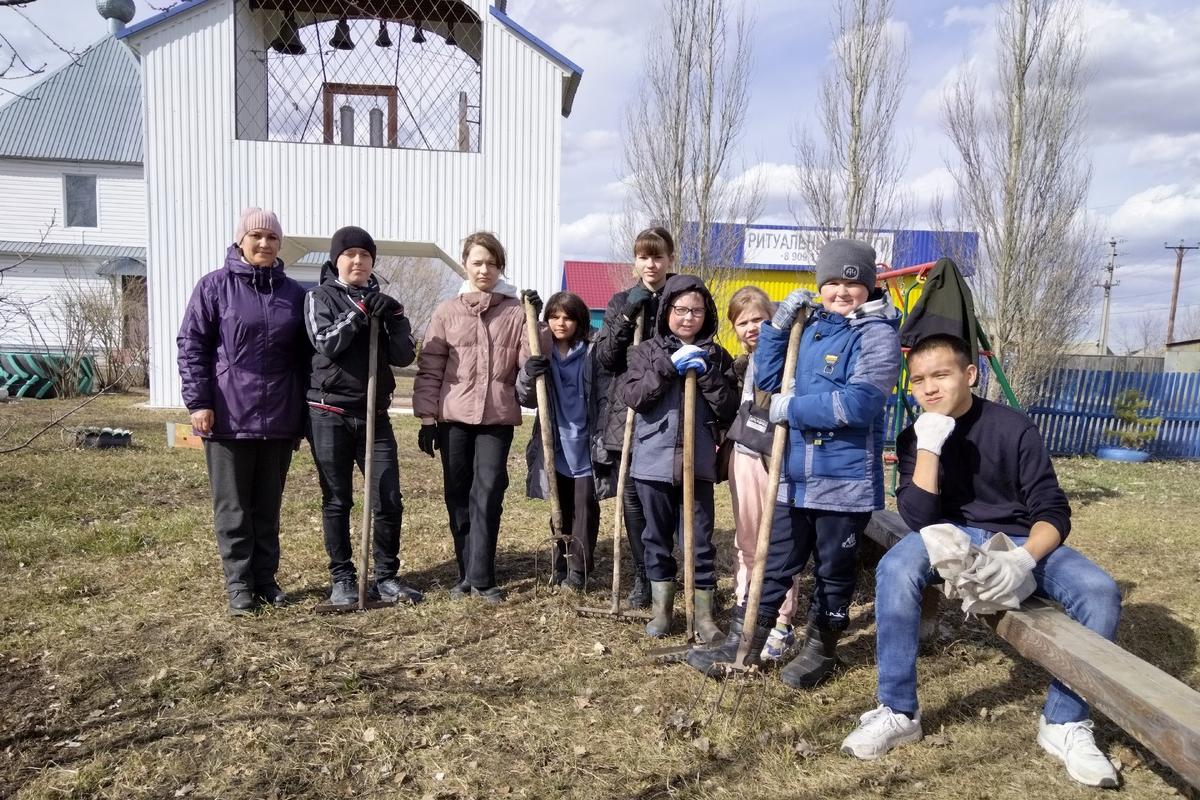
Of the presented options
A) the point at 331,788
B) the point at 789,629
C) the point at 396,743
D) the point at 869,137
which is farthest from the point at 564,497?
the point at 869,137

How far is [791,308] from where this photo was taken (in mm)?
3473

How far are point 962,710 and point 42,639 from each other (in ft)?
14.3

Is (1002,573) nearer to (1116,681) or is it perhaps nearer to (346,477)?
(1116,681)

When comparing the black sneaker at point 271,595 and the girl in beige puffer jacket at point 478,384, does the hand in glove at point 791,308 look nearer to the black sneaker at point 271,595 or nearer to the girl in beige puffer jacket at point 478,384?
the girl in beige puffer jacket at point 478,384

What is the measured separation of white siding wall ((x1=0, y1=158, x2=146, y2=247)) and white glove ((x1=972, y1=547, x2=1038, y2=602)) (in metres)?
28.0

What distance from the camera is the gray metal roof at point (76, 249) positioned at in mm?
24250

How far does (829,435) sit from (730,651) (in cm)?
113

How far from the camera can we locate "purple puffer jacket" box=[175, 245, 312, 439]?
4039mm

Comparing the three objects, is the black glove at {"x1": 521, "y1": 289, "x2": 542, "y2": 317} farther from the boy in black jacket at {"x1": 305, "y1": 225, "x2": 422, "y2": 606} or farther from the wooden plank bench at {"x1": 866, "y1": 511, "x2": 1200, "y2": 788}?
the wooden plank bench at {"x1": 866, "y1": 511, "x2": 1200, "y2": 788}

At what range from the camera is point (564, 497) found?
4.93 m

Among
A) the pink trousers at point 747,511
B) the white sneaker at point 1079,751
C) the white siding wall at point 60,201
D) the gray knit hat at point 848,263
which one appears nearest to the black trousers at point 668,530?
the pink trousers at point 747,511

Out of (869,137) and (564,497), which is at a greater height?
(869,137)

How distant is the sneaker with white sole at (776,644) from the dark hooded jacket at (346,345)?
2.25m

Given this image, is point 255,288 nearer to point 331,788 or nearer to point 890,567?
point 331,788
